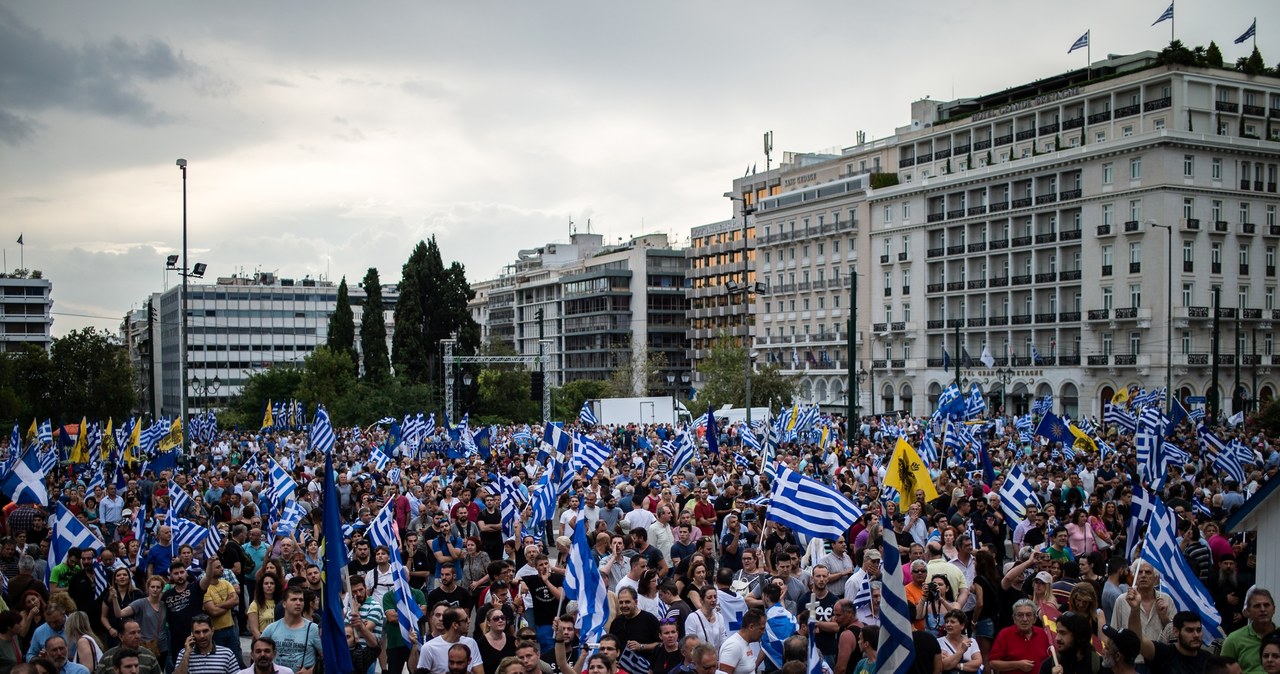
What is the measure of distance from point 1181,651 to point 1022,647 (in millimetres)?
1134

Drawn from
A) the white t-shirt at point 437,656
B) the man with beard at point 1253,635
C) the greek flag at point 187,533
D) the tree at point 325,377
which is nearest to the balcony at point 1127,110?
the tree at point 325,377

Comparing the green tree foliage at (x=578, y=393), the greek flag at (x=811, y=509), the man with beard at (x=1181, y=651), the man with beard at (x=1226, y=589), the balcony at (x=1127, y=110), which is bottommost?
the green tree foliage at (x=578, y=393)

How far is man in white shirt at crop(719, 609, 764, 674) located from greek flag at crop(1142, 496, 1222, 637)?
13.1 feet

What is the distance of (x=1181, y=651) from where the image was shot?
8.16 meters

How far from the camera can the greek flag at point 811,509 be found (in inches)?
488

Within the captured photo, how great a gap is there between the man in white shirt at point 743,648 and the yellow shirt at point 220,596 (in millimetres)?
5155

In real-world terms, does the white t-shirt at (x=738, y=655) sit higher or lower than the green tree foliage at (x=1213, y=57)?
lower

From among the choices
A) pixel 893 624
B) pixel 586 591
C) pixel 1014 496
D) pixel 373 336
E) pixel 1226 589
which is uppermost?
pixel 373 336

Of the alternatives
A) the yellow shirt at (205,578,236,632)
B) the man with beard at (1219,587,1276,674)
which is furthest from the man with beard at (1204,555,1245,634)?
the yellow shirt at (205,578,236,632)

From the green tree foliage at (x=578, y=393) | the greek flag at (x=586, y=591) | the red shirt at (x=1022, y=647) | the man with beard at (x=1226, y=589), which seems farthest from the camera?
the green tree foliage at (x=578, y=393)

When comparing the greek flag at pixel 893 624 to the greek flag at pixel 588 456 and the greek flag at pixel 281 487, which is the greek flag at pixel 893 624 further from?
the greek flag at pixel 588 456

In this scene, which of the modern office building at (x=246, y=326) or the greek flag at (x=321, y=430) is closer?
the greek flag at (x=321, y=430)

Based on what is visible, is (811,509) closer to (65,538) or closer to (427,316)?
(65,538)

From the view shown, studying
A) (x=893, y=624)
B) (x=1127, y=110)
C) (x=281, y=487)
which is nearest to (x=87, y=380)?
(x=281, y=487)
